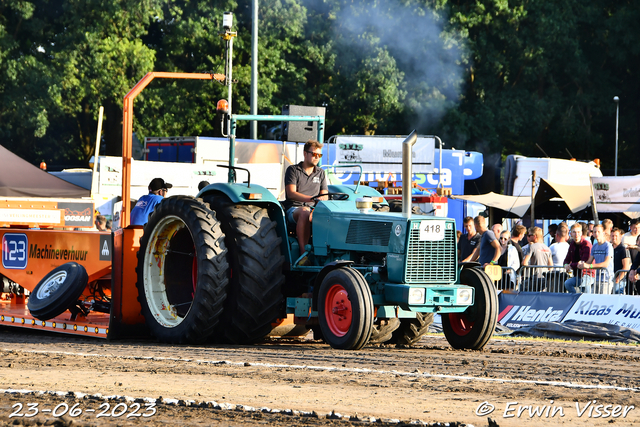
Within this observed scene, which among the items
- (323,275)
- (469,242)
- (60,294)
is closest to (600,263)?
(469,242)

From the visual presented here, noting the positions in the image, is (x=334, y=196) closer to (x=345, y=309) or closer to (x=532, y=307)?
(x=345, y=309)

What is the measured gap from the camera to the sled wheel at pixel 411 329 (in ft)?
31.0

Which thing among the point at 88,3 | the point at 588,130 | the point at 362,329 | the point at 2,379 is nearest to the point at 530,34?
the point at 588,130

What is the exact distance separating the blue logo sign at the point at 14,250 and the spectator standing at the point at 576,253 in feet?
25.9

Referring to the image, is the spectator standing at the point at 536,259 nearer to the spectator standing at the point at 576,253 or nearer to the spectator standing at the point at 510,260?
the spectator standing at the point at 510,260

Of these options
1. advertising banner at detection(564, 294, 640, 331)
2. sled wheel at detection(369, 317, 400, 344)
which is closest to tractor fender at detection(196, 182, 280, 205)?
sled wheel at detection(369, 317, 400, 344)

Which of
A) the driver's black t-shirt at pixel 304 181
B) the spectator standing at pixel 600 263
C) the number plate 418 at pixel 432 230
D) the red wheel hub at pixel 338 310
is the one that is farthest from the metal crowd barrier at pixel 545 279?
Result: the red wheel hub at pixel 338 310

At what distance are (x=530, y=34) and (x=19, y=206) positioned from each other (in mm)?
24835

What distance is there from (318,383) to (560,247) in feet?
31.0

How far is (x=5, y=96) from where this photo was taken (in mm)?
29750

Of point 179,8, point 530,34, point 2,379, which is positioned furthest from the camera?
point 530,34

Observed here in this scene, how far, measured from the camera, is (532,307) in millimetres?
13680

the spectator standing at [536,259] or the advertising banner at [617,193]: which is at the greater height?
the advertising banner at [617,193]

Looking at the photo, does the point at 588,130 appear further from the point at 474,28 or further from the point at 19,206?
the point at 19,206
